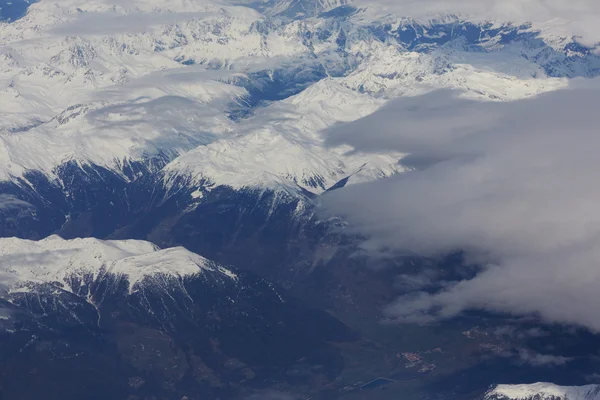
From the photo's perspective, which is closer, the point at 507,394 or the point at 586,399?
the point at 586,399

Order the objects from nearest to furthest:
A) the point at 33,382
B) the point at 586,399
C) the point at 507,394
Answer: the point at 586,399, the point at 507,394, the point at 33,382

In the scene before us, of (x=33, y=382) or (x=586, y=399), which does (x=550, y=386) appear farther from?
(x=33, y=382)

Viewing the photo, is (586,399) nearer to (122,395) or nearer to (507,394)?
(507,394)

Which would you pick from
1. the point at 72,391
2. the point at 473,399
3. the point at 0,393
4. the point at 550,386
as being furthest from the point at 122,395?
the point at 550,386

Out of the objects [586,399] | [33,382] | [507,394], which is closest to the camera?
[586,399]

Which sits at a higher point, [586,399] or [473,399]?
[586,399]

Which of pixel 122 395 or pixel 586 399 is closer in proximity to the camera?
pixel 586 399

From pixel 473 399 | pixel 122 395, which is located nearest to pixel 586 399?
pixel 473 399
